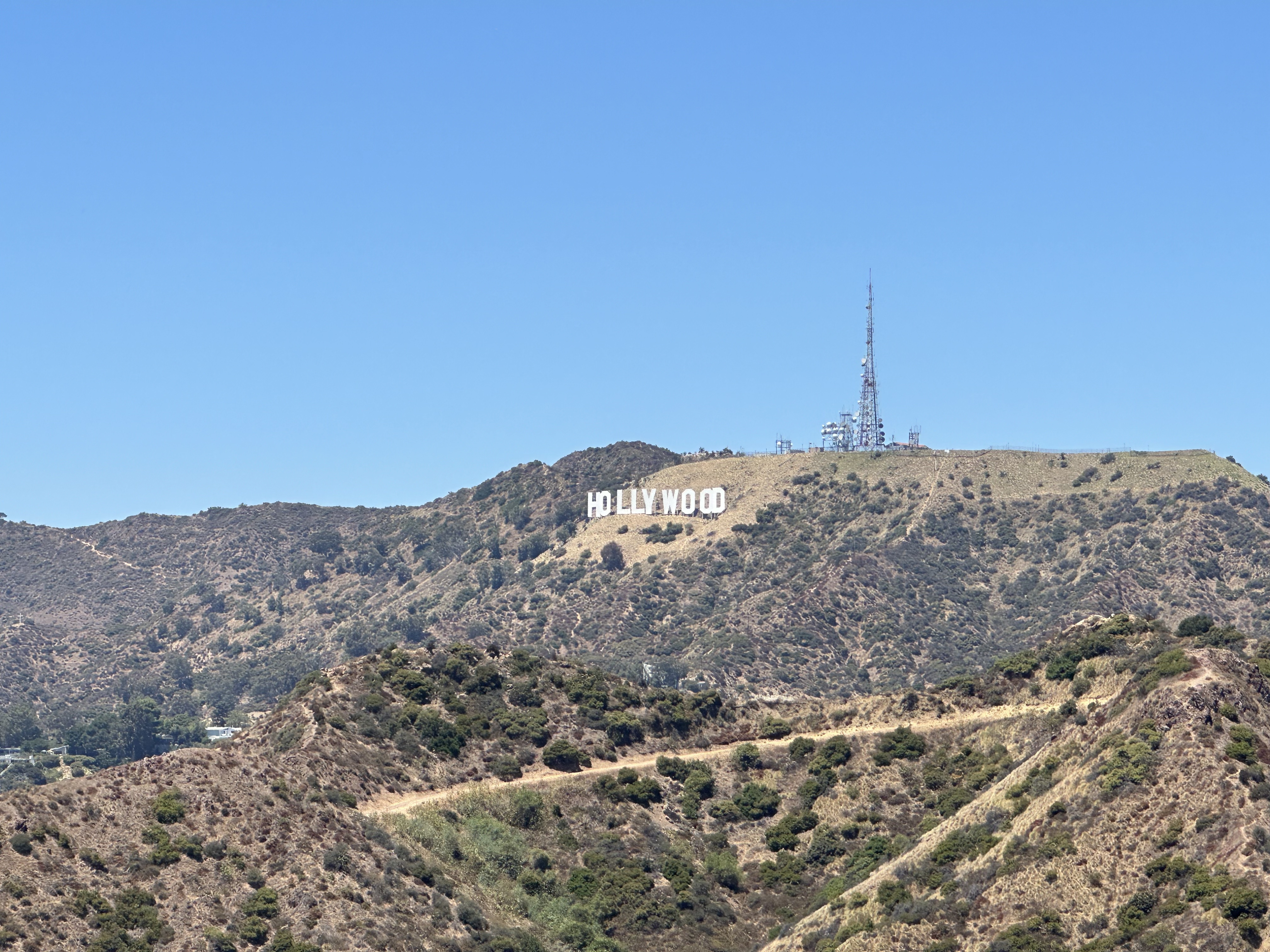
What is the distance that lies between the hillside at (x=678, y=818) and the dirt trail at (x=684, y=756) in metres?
0.34

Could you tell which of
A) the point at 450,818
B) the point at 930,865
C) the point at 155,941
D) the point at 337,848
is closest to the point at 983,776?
the point at 930,865

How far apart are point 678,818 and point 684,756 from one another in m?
10.4

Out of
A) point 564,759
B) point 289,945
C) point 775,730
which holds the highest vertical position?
point 775,730

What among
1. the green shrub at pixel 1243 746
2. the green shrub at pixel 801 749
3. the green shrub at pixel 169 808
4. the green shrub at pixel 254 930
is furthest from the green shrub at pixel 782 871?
the green shrub at pixel 169 808

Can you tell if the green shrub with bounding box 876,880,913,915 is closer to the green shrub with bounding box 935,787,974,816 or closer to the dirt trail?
the green shrub with bounding box 935,787,974,816

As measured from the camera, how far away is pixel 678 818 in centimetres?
12675

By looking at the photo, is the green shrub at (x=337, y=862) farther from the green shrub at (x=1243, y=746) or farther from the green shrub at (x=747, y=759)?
the green shrub at (x=1243, y=746)

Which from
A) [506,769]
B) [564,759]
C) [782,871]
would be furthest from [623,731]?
[782,871]

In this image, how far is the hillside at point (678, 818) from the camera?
93.1 m

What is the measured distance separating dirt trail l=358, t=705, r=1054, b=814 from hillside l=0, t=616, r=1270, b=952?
13.4 inches

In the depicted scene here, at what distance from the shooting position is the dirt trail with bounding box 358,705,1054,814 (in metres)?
122

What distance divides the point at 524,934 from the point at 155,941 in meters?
21.0

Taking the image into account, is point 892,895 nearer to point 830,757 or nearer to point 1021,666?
point 830,757

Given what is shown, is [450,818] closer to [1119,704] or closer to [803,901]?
[803,901]
